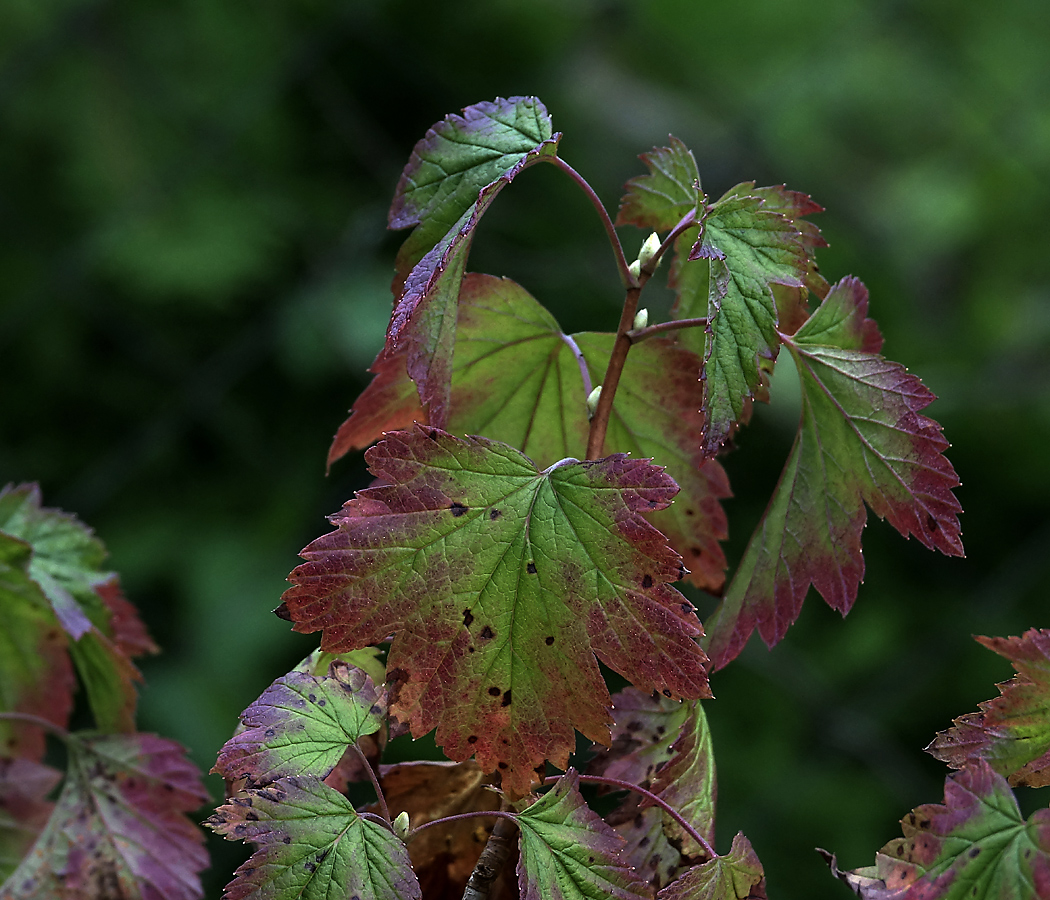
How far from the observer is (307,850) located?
11.8 inches

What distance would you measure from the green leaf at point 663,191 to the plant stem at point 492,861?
0.71 ft

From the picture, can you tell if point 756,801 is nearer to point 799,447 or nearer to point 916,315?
point 916,315

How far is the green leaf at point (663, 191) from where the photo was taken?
37 cm

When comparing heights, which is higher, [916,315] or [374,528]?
[374,528]

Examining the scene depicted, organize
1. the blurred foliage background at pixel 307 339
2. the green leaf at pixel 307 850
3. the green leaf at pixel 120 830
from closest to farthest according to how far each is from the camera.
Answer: the green leaf at pixel 307 850, the green leaf at pixel 120 830, the blurred foliage background at pixel 307 339

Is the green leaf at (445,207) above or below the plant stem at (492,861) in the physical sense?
above

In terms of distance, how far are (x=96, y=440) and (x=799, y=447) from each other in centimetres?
168

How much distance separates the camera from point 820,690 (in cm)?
166

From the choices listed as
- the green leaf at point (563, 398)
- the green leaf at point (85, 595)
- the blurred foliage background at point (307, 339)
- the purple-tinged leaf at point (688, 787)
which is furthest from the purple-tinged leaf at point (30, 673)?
the blurred foliage background at point (307, 339)

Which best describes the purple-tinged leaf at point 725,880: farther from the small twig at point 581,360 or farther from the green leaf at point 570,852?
the small twig at point 581,360

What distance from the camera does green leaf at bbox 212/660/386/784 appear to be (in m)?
0.32

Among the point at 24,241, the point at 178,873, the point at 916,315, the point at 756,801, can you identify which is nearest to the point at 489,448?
the point at 178,873

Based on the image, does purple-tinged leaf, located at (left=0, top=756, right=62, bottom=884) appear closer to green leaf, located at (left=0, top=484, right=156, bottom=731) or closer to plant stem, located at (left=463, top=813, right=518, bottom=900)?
green leaf, located at (left=0, top=484, right=156, bottom=731)

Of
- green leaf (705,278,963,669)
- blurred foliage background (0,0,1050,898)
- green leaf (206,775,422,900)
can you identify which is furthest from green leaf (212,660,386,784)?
blurred foliage background (0,0,1050,898)
